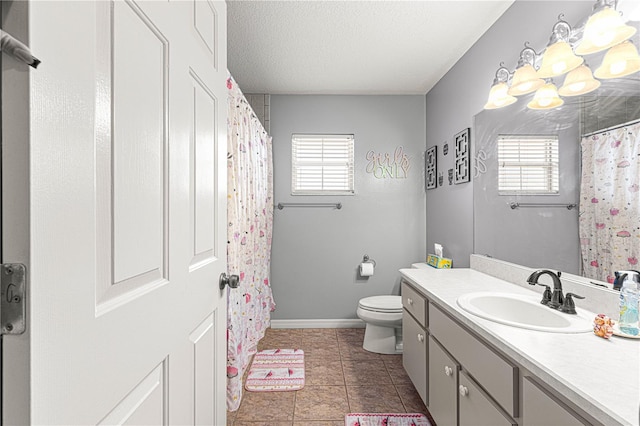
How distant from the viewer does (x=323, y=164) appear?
3.55 meters

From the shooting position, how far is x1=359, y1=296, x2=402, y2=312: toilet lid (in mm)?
2807

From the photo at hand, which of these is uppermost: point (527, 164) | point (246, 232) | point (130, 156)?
point (527, 164)

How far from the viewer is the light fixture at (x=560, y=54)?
4.95ft

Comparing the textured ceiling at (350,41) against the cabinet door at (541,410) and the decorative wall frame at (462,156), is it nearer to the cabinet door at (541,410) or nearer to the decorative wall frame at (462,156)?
the decorative wall frame at (462,156)

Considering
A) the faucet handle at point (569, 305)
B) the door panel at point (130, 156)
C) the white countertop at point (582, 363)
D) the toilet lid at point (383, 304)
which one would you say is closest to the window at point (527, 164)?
the faucet handle at point (569, 305)

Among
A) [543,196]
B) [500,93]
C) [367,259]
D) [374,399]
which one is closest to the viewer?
[543,196]

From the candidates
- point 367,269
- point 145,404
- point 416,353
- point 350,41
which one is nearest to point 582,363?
point 145,404

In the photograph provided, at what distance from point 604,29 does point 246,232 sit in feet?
6.92

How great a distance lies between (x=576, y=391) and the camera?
32.6 inches

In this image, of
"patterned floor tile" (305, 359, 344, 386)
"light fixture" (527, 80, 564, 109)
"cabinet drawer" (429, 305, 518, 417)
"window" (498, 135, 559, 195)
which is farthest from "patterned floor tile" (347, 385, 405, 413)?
"light fixture" (527, 80, 564, 109)

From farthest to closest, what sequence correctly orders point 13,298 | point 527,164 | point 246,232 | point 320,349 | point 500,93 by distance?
point 320,349 → point 246,232 → point 500,93 → point 527,164 → point 13,298

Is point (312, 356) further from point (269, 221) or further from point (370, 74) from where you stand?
point (370, 74)

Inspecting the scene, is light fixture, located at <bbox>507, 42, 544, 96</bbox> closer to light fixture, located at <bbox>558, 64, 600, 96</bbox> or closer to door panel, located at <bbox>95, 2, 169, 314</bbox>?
light fixture, located at <bbox>558, 64, 600, 96</bbox>

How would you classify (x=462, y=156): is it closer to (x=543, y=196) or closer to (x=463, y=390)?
(x=543, y=196)
